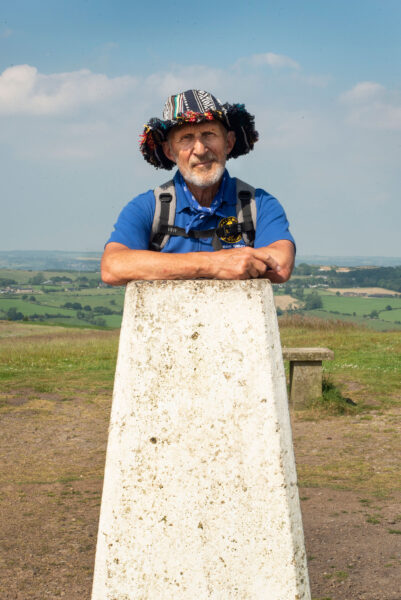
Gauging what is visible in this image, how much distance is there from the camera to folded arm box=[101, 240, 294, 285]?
272 cm

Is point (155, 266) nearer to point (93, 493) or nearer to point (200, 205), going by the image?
point (200, 205)

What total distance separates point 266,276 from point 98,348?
16195mm

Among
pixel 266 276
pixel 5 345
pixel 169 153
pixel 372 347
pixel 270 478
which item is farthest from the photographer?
pixel 5 345

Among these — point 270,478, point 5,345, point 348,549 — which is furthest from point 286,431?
point 5,345

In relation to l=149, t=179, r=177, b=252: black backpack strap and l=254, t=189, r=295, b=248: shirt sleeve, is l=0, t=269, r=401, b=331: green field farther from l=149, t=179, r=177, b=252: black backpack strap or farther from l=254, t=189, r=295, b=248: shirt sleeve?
l=149, t=179, r=177, b=252: black backpack strap

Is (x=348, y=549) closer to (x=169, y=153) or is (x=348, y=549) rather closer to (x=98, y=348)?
(x=169, y=153)

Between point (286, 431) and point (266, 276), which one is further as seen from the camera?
point (266, 276)

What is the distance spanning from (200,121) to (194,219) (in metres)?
0.50

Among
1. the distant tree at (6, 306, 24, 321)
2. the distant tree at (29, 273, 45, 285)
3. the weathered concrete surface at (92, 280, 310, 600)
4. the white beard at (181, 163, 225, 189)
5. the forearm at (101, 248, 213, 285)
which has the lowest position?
the distant tree at (6, 306, 24, 321)

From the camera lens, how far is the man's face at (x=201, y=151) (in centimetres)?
317

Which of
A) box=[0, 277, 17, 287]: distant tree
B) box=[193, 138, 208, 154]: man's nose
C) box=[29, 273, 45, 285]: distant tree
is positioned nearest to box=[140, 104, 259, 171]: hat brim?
box=[193, 138, 208, 154]: man's nose

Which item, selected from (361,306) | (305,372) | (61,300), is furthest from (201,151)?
(61,300)

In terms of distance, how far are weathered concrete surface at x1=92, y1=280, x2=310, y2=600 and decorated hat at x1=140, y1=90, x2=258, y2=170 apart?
958 millimetres

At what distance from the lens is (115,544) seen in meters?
2.71
